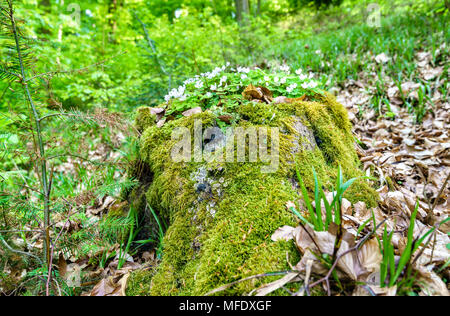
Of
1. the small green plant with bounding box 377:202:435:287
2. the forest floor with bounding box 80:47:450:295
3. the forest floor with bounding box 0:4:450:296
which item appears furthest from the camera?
the forest floor with bounding box 0:4:450:296

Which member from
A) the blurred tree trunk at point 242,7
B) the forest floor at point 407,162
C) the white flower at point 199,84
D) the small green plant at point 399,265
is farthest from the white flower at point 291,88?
the blurred tree trunk at point 242,7

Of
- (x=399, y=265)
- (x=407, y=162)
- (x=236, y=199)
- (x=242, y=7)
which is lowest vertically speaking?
(x=399, y=265)

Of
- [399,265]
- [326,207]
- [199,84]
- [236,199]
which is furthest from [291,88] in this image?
[399,265]

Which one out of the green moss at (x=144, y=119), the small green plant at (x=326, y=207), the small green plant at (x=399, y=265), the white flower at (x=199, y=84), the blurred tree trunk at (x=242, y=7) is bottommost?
the small green plant at (x=399, y=265)

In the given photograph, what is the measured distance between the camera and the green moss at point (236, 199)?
1172 mm

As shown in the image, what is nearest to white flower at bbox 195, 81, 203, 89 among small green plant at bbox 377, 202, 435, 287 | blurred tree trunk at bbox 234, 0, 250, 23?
small green plant at bbox 377, 202, 435, 287

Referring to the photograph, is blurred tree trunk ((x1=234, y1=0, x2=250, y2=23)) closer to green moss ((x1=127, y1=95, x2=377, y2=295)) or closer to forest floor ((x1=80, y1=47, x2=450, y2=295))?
forest floor ((x1=80, y1=47, x2=450, y2=295))

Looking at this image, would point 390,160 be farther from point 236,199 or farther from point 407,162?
point 236,199

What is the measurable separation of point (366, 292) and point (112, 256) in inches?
70.7

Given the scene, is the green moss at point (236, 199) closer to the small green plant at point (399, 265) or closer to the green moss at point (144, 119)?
the green moss at point (144, 119)

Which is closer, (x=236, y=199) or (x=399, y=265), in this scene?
(x=399, y=265)

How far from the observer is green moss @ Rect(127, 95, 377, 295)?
1.17 metres

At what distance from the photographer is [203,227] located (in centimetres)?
146

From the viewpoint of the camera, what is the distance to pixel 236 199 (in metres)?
1.48
